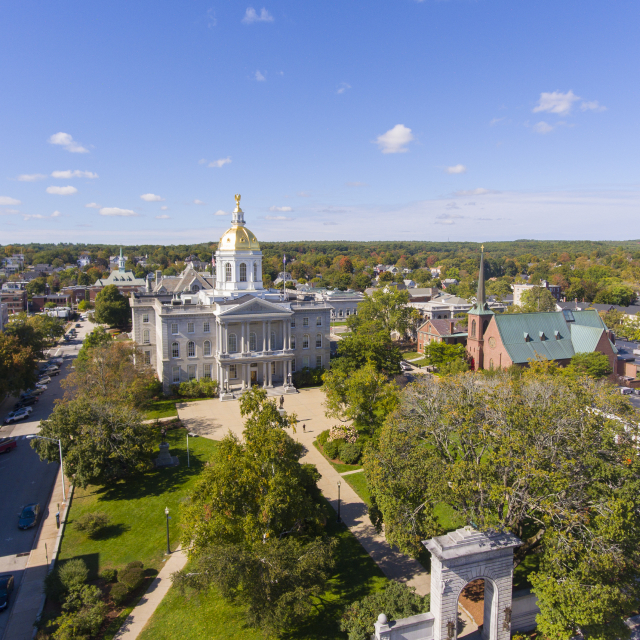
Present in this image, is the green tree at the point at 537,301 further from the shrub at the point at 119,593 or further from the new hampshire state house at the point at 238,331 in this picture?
the shrub at the point at 119,593

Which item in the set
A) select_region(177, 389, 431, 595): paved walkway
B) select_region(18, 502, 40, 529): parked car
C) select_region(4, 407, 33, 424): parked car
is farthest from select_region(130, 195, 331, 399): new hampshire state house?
select_region(18, 502, 40, 529): parked car

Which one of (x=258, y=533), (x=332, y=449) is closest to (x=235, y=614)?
(x=258, y=533)

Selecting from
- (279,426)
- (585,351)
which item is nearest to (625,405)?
(279,426)

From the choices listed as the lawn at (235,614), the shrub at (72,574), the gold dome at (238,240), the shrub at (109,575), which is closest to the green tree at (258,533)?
the lawn at (235,614)

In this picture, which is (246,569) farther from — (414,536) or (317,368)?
(317,368)

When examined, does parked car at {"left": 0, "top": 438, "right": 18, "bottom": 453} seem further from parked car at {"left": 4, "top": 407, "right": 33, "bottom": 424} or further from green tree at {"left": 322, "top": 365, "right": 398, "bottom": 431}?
green tree at {"left": 322, "top": 365, "right": 398, "bottom": 431}

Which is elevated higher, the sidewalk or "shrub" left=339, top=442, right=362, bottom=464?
"shrub" left=339, top=442, right=362, bottom=464
